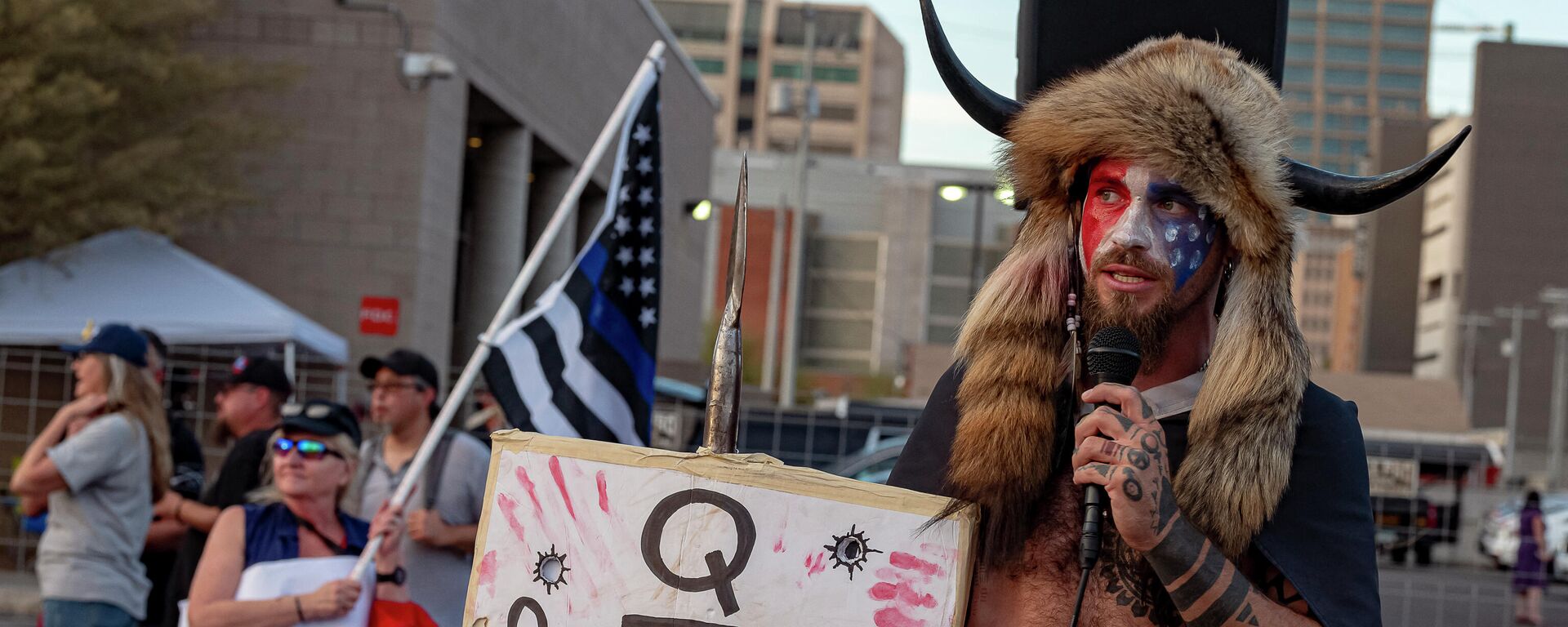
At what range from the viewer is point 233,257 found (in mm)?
15453

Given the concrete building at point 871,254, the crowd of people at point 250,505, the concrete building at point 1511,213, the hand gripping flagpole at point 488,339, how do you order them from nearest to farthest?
the crowd of people at point 250,505 < the hand gripping flagpole at point 488,339 < the concrete building at point 1511,213 < the concrete building at point 871,254

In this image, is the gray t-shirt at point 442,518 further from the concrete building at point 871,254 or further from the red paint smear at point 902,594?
the concrete building at point 871,254

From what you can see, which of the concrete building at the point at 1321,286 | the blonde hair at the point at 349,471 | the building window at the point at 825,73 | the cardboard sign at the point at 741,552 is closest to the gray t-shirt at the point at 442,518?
the blonde hair at the point at 349,471

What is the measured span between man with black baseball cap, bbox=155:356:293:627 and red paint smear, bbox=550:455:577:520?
3.65 m

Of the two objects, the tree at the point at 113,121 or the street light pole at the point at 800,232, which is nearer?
the tree at the point at 113,121

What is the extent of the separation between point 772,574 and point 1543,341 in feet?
302

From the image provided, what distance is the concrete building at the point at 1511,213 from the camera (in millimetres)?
82625

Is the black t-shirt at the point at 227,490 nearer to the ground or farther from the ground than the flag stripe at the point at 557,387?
nearer to the ground

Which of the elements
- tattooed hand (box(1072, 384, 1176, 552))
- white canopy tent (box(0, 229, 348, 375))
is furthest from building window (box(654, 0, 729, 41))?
tattooed hand (box(1072, 384, 1176, 552))

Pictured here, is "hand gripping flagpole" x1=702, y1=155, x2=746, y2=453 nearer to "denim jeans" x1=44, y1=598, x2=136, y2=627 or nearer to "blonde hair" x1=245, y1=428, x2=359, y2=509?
"blonde hair" x1=245, y1=428, x2=359, y2=509

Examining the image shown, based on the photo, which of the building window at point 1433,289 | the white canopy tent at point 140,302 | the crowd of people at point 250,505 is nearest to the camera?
the crowd of people at point 250,505

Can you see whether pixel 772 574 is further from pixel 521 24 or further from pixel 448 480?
pixel 521 24

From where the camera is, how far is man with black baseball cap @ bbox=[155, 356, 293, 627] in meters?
5.81

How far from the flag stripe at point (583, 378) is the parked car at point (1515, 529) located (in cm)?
1803
